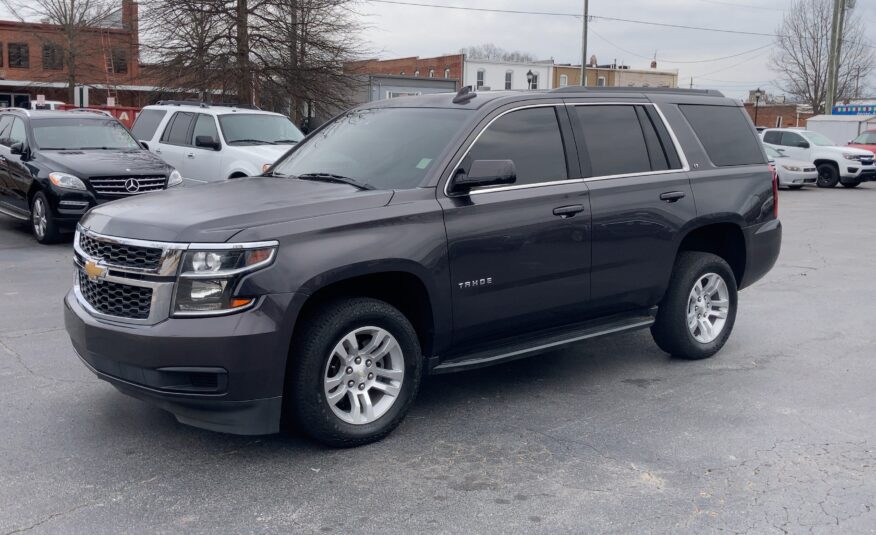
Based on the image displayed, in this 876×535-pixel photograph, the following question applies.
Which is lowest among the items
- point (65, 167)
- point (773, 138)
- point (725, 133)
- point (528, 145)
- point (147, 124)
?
point (65, 167)

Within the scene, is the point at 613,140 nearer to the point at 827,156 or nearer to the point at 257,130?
the point at 257,130

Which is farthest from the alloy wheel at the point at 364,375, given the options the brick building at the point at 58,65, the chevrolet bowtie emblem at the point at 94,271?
the brick building at the point at 58,65

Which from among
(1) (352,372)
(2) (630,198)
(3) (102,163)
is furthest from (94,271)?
(3) (102,163)

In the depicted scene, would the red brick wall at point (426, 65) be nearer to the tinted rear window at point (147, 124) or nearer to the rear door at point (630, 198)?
the tinted rear window at point (147, 124)

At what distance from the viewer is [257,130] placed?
1429cm

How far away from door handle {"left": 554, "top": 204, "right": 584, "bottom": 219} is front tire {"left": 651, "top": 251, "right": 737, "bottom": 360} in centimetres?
122

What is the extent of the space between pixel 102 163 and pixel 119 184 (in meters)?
0.47

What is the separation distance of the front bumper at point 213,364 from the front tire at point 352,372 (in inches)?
5.6

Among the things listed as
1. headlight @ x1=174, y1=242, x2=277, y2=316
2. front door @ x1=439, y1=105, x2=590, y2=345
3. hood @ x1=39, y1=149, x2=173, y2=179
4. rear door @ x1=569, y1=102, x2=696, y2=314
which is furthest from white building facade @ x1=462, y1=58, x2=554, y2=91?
headlight @ x1=174, y1=242, x2=277, y2=316

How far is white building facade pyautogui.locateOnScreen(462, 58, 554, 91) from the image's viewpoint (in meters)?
69.6

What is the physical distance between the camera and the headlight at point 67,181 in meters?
11.7

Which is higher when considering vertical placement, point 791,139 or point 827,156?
point 791,139

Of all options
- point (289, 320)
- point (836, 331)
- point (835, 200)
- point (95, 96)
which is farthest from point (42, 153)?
point (95, 96)

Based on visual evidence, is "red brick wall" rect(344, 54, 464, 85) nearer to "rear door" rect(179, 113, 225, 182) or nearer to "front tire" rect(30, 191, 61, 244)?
"rear door" rect(179, 113, 225, 182)
